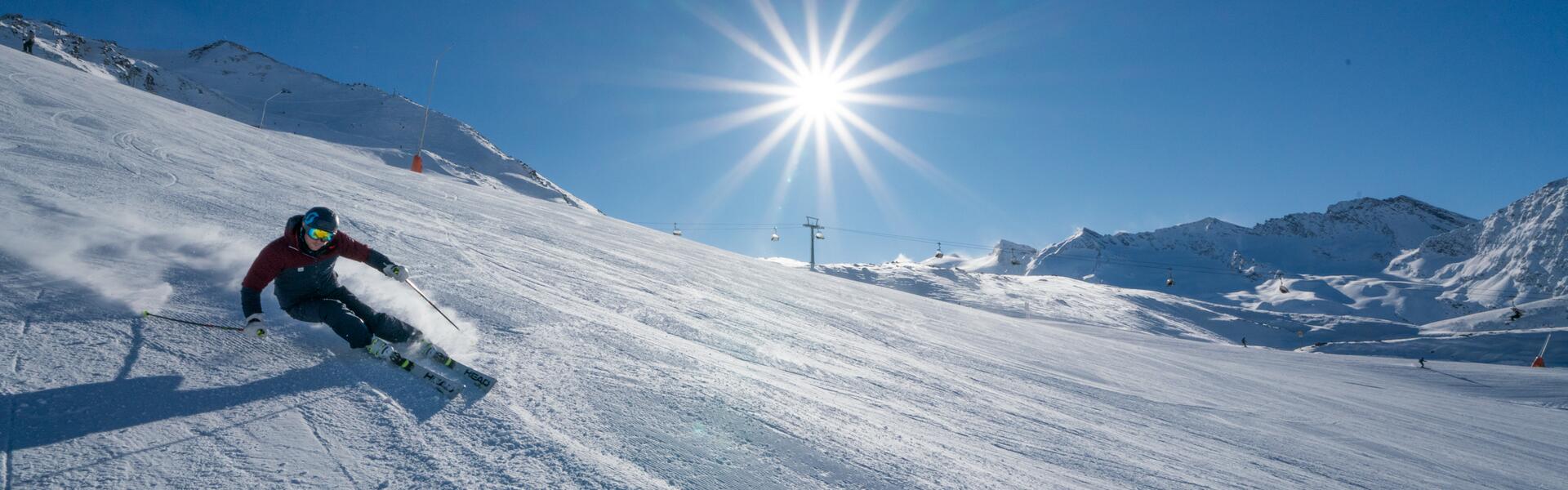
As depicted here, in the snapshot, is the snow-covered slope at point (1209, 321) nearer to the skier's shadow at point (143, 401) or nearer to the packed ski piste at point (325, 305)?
the packed ski piste at point (325, 305)

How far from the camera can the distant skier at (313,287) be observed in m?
4.18

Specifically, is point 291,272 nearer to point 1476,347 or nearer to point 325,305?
point 325,305

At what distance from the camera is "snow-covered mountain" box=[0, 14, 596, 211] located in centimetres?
6419

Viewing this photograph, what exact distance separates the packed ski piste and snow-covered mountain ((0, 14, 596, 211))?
42.7 metres

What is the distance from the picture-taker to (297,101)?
86625 mm

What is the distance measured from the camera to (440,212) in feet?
41.6

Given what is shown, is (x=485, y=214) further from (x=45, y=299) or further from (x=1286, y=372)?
(x=1286, y=372)

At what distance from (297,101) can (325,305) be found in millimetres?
106792

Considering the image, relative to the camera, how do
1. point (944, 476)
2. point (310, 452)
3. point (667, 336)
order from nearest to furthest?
A: point (310, 452)
point (944, 476)
point (667, 336)

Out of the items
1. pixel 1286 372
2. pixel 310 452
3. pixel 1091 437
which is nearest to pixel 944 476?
pixel 1091 437

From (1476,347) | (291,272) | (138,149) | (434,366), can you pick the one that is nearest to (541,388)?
(434,366)

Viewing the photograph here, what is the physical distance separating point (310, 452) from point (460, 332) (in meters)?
2.30

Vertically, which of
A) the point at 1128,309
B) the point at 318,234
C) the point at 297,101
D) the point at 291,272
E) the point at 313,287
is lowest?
the point at 313,287

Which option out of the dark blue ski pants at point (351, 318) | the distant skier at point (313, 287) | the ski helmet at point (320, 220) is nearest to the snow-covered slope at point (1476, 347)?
the dark blue ski pants at point (351, 318)
